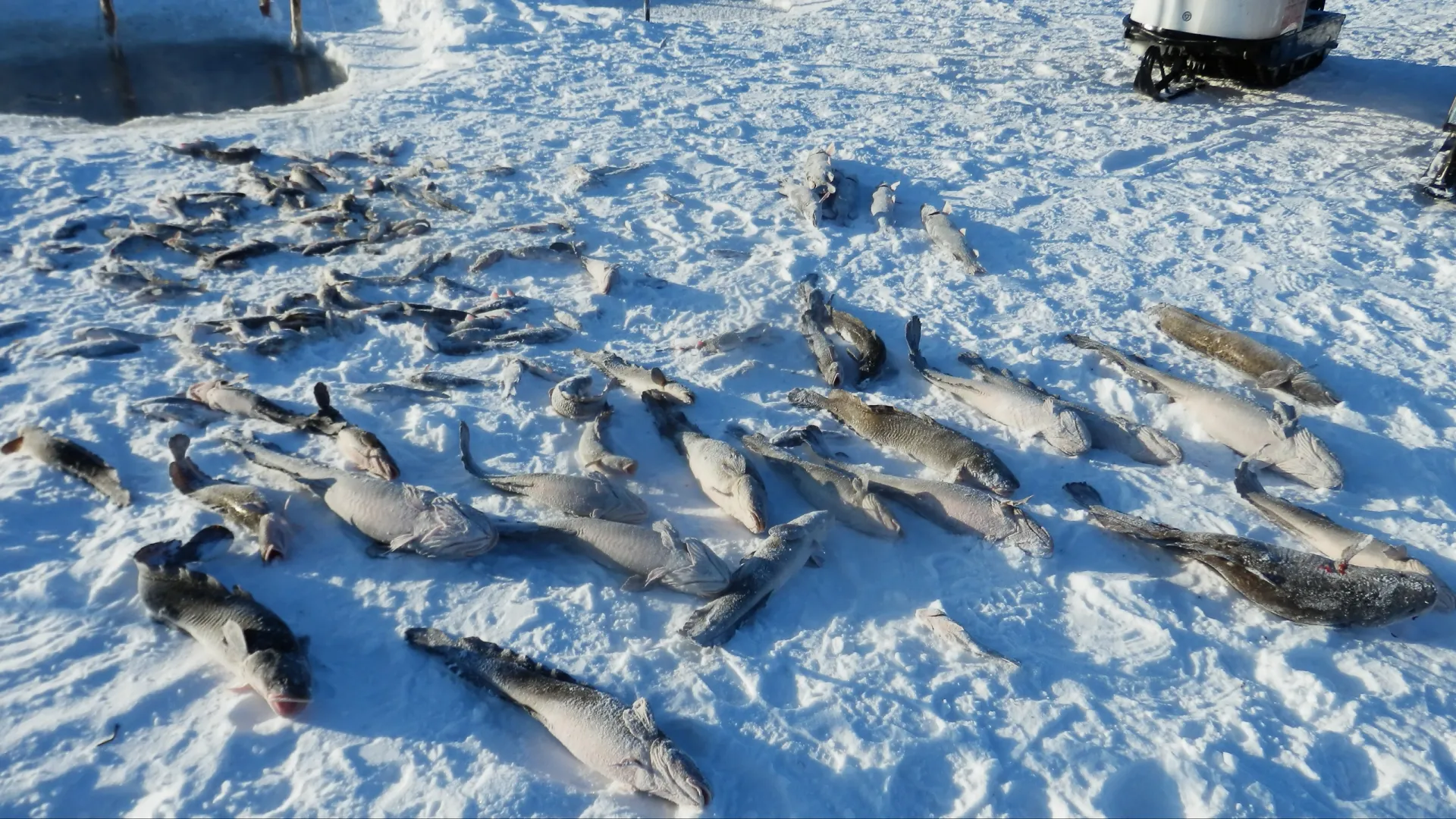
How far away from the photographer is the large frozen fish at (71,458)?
4879mm

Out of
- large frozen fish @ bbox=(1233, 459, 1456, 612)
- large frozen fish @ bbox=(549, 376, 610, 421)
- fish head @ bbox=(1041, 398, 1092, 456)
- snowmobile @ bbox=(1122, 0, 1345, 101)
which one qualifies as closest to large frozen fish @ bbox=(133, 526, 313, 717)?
large frozen fish @ bbox=(549, 376, 610, 421)

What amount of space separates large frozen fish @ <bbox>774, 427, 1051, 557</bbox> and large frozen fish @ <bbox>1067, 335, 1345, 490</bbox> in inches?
67.1

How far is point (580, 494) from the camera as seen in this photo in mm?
4824

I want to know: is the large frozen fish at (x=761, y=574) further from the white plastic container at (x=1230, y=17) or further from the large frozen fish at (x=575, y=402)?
the white plastic container at (x=1230, y=17)

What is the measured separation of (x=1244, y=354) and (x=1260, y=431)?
3.71ft

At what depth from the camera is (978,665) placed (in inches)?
161

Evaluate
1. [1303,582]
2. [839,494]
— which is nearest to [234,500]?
[839,494]

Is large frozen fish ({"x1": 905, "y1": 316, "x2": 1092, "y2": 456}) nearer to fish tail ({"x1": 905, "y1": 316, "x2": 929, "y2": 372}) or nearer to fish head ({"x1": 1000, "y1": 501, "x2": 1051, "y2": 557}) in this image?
fish tail ({"x1": 905, "y1": 316, "x2": 929, "y2": 372})

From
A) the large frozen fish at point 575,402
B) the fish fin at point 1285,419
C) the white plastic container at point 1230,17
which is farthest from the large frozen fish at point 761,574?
the white plastic container at point 1230,17

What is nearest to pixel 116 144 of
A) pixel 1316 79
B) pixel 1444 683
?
pixel 1444 683

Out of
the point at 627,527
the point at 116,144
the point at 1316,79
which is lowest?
the point at 627,527

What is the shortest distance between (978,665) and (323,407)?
13.5 ft

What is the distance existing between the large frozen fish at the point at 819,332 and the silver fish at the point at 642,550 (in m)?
2.09

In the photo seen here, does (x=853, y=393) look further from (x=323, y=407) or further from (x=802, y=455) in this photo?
(x=323, y=407)
